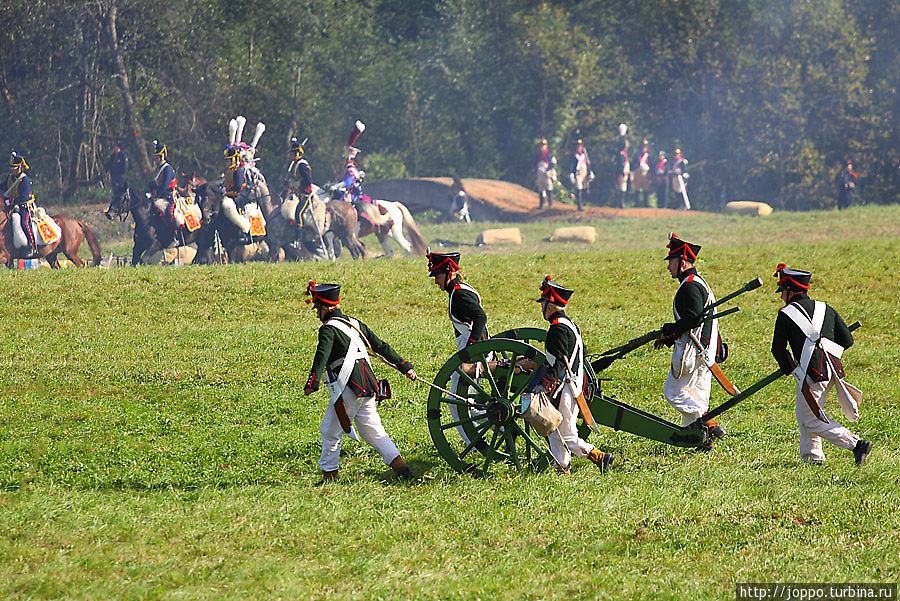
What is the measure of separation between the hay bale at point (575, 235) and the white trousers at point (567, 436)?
2044 cm

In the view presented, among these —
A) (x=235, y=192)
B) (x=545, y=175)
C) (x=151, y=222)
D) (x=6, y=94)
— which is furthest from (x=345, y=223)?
(x=6, y=94)

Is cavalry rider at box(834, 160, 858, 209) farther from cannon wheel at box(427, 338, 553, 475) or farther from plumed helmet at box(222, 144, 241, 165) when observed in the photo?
cannon wheel at box(427, 338, 553, 475)

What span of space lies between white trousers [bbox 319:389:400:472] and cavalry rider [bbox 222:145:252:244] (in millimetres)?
16522

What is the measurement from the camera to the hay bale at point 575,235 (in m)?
27.6

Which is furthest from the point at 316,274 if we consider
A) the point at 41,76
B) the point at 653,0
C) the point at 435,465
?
the point at 653,0

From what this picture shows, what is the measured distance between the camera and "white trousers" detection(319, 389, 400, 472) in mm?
7246

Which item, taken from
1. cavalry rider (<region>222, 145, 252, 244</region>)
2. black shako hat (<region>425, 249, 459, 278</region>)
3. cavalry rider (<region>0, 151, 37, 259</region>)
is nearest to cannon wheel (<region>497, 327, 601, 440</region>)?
black shako hat (<region>425, 249, 459, 278</region>)

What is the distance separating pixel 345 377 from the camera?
281 inches

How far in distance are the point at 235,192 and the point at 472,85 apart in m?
19.2

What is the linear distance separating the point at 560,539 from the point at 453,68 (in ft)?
121

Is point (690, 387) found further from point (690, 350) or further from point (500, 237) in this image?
point (500, 237)

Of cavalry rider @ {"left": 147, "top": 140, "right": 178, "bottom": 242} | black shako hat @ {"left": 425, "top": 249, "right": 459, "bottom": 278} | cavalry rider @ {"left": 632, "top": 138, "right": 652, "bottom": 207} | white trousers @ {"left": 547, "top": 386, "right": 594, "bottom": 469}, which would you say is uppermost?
cavalry rider @ {"left": 632, "top": 138, "right": 652, "bottom": 207}

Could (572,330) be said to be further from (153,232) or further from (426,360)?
(153,232)

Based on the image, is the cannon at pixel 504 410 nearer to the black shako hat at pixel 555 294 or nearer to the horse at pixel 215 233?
the black shako hat at pixel 555 294
